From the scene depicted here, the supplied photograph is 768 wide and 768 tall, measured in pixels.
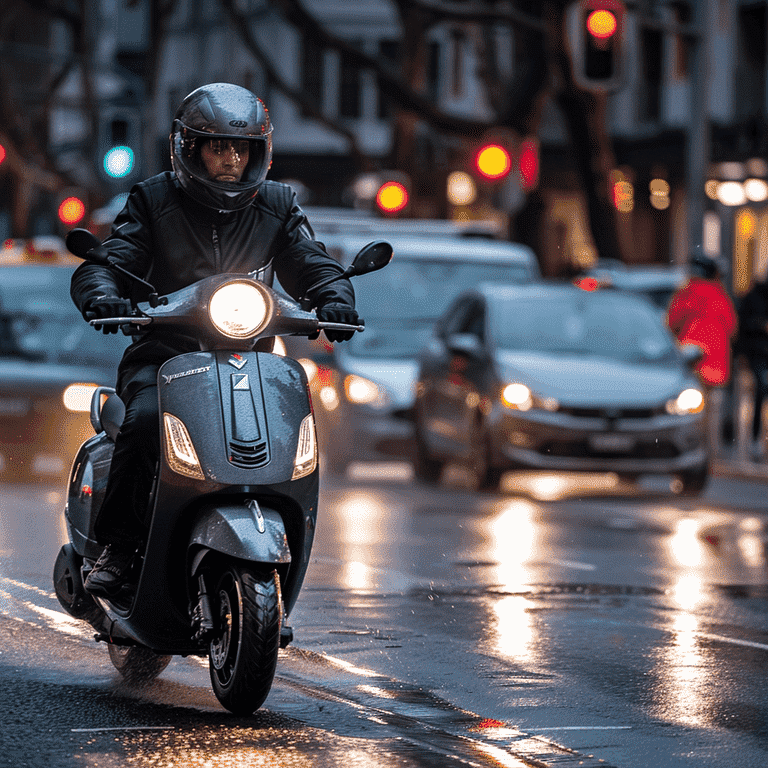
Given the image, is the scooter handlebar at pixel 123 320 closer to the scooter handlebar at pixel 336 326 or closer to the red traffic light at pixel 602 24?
the scooter handlebar at pixel 336 326

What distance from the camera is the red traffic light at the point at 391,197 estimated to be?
2541cm

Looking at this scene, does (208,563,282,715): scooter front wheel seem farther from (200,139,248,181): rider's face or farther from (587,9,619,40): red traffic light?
(587,9,619,40): red traffic light

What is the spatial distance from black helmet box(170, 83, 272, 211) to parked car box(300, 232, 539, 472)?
10.5 metres

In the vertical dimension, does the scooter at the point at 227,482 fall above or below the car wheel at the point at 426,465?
above

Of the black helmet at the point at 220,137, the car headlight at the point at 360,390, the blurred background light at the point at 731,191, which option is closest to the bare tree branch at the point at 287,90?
the blurred background light at the point at 731,191

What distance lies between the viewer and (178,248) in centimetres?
697

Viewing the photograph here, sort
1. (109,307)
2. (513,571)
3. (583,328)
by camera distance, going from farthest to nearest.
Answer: (583,328), (513,571), (109,307)

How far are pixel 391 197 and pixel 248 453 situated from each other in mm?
19122

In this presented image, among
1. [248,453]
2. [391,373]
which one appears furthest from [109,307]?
[391,373]

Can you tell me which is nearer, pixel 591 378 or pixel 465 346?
pixel 591 378

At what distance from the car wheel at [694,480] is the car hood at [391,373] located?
2.61 meters

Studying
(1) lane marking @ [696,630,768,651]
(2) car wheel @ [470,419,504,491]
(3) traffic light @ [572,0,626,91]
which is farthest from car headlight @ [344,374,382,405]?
(1) lane marking @ [696,630,768,651]

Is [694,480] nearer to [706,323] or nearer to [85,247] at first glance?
[706,323]

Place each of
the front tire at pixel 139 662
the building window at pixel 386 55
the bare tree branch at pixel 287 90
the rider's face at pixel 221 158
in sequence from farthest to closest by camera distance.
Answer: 1. the building window at pixel 386 55
2. the bare tree branch at pixel 287 90
3. the front tire at pixel 139 662
4. the rider's face at pixel 221 158
